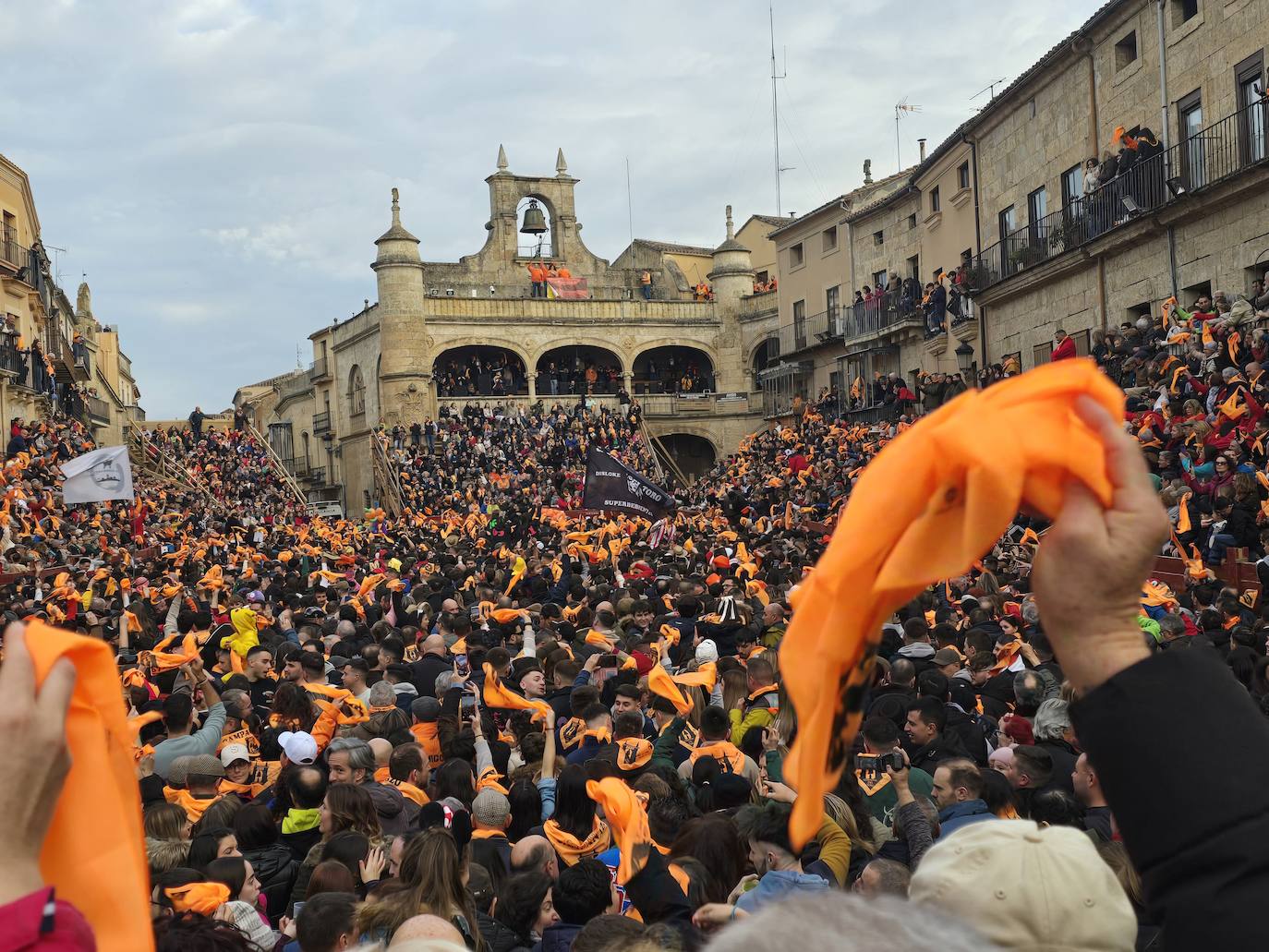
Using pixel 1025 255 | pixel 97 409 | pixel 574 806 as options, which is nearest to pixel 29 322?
pixel 97 409

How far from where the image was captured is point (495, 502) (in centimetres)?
3862

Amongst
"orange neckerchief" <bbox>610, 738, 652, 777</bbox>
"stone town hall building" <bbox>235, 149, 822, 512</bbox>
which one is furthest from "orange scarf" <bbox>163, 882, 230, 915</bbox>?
"stone town hall building" <bbox>235, 149, 822, 512</bbox>

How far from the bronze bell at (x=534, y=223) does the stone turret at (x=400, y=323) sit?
22.0ft

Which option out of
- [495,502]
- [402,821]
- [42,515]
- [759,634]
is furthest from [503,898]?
[495,502]

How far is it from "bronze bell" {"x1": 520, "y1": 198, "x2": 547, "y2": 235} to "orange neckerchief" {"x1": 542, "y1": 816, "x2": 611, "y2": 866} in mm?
51313

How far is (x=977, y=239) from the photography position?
3419 cm

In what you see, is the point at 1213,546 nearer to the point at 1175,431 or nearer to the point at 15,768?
the point at 1175,431

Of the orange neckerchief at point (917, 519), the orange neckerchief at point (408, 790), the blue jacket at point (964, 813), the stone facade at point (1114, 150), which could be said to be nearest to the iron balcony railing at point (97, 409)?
the stone facade at point (1114, 150)

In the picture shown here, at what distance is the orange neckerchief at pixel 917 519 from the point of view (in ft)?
5.94

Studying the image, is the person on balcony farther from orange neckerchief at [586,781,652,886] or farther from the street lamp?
orange neckerchief at [586,781,652,886]

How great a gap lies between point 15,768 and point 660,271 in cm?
5904

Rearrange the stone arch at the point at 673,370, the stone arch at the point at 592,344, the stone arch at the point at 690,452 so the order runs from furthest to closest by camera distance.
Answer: the stone arch at the point at 673,370 → the stone arch at the point at 690,452 → the stone arch at the point at 592,344

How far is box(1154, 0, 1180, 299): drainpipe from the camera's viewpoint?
2330 centimetres

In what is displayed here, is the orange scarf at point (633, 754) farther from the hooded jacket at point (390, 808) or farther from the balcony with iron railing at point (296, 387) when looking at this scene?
the balcony with iron railing at point (296, 387)
